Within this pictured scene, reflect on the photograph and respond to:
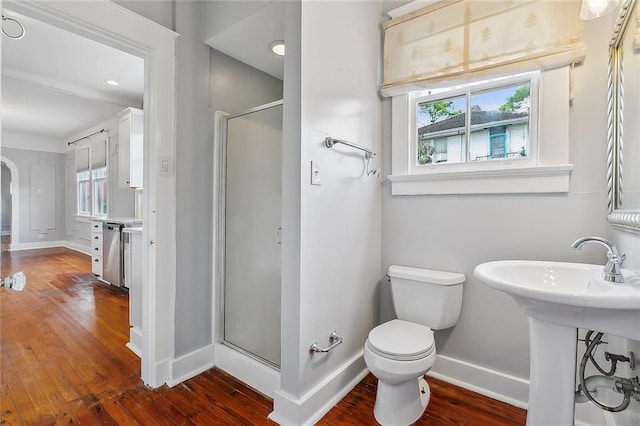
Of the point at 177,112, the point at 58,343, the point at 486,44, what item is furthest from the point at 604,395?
the point at 58,343

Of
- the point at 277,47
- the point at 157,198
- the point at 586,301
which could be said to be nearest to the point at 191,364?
the point at 157,198

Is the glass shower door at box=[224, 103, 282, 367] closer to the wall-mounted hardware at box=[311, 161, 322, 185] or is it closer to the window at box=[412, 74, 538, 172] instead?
the wall-mounted hardware at box=[311, 161, 322, 185]

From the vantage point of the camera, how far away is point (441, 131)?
2.02m

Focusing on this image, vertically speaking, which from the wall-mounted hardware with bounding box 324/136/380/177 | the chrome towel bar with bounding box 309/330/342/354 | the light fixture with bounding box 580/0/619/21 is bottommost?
the chrome towel bar with bounding box 309/330/342/354

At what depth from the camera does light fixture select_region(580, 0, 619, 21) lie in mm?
1268

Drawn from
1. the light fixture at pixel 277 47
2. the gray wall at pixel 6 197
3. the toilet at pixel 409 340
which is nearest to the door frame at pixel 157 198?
the light fixture at pixel 277 47

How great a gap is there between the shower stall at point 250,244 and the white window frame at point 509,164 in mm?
838

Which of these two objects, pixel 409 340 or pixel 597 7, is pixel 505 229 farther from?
pixel 597 7

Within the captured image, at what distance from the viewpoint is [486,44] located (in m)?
1.77

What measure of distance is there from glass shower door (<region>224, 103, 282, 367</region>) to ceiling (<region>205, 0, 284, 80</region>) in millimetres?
489

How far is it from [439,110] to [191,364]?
2.30m

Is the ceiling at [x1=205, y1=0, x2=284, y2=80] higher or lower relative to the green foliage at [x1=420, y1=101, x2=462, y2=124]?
higher

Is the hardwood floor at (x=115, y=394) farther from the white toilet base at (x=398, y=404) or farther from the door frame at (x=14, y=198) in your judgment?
the door frame at (x=14, y=198)

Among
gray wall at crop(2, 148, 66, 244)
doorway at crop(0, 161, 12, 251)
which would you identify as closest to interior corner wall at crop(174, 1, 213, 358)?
gray wall at crop(2, 148, 66, 244)
